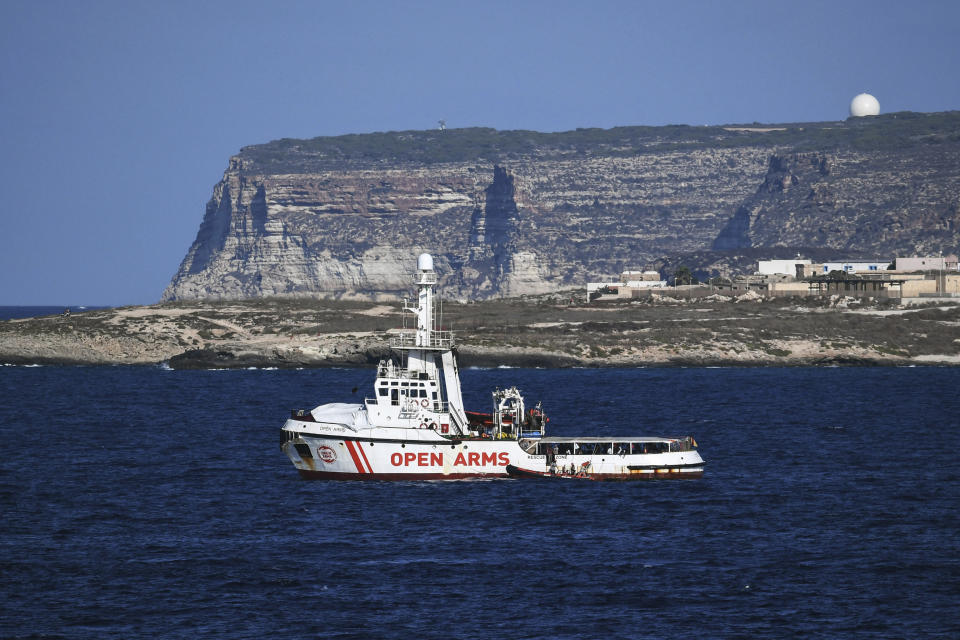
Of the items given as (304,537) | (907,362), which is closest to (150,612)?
(304,537)

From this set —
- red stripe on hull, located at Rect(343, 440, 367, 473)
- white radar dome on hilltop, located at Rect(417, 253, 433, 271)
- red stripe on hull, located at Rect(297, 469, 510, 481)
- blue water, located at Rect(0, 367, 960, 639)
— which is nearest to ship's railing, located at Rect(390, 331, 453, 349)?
white radar dome on hilltop, located at Rect(417, 253, 433, 271)

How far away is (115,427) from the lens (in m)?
102

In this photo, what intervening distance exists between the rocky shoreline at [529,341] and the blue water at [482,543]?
7377cm

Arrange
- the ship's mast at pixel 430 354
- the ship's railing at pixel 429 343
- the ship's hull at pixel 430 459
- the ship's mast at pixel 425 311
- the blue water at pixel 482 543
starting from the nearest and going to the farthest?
the blue water at pixel 482 543 < the ship's hull at pixel 430 459 < the ship's railing at pixel 429 343 < the ship's mast at pixel 430 354 < the ship's mast at pixel 425 311

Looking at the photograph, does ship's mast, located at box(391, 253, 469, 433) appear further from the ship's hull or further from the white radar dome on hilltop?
the ship's hull

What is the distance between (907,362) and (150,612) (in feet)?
468

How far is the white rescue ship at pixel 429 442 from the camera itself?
69438 mm

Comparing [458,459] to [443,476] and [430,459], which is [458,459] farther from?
[430,459]

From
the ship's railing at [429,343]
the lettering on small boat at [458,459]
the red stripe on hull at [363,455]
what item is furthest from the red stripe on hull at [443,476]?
the ship's railing at [429,343]

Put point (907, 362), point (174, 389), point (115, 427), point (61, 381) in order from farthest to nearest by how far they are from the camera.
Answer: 1. point (907, 362)
2. point (61, 381)
3. point (174, 389)
4. point (115, 427)

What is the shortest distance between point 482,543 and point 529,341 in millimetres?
123609

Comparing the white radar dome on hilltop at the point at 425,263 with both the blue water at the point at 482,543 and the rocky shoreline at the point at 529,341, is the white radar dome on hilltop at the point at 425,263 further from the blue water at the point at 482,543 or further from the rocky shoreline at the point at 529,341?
the rocky shoreline at the point at 529,341

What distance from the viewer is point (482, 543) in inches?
2221

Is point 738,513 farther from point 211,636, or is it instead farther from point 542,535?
point 211,636
